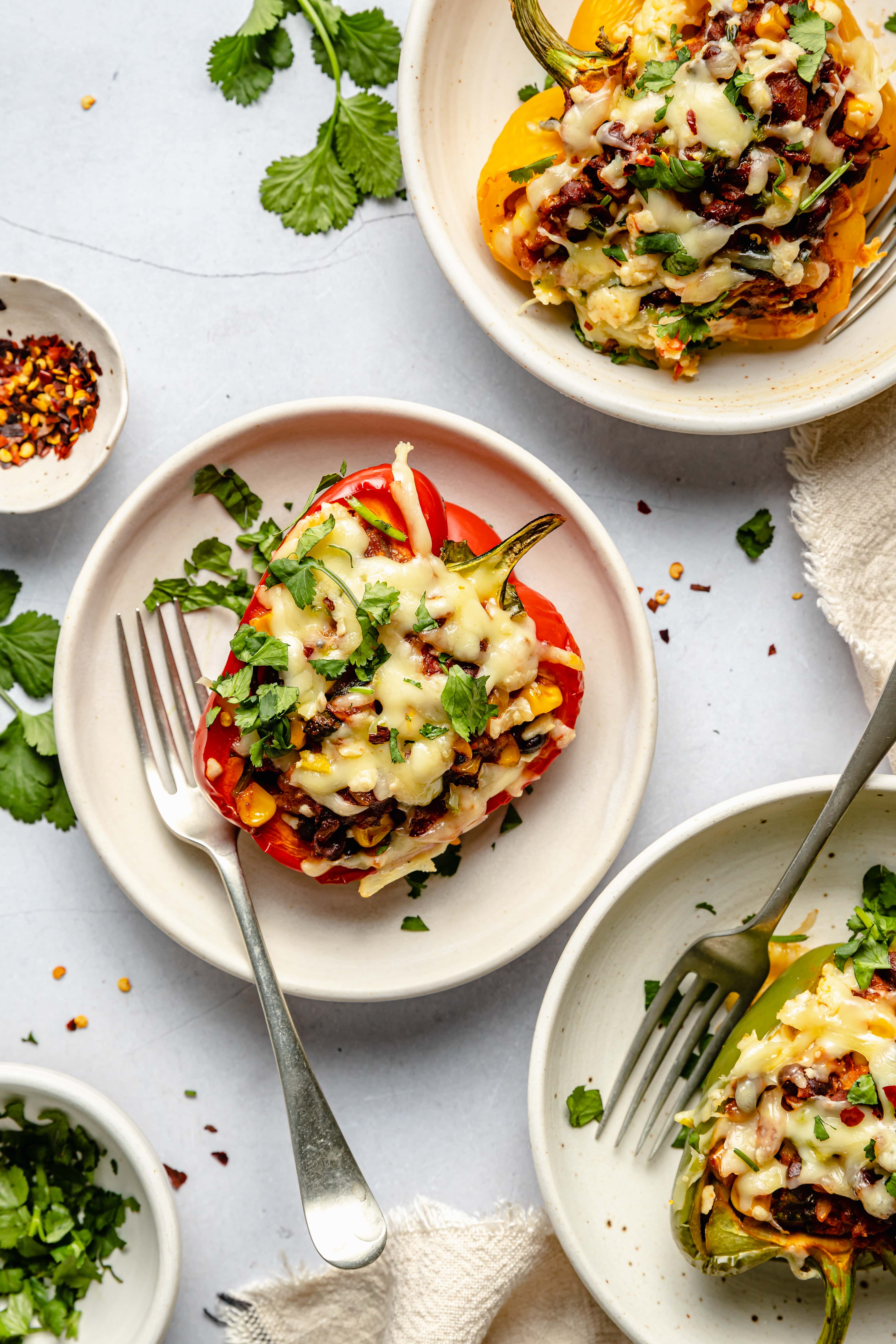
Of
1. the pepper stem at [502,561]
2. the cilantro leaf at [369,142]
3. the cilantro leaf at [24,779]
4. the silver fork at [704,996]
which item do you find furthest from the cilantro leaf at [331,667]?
the cilantro leaf at [369,142]

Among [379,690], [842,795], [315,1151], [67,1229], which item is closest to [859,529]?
[842,795]

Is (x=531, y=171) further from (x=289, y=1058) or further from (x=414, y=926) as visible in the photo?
(x=289, y=1058)

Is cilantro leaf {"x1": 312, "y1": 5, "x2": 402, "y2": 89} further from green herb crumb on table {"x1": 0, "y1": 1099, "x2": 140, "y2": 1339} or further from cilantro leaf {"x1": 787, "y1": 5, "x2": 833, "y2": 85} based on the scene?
green herb crumb on table {"x1": 0, "y1": 1099, "x2": 140, "y2": 1339}

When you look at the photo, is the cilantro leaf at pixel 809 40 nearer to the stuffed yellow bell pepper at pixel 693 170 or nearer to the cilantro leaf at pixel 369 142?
the stuffed yellow bell pepper at pixel 693 170

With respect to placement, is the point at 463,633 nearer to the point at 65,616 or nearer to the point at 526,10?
the point at 65,616

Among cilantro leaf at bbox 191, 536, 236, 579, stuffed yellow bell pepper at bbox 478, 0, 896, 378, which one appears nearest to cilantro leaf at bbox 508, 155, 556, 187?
stuffed yellow bell pepper at bbox 478, 0, 896, 378

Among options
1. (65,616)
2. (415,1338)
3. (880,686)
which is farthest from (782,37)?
(415,1338)
